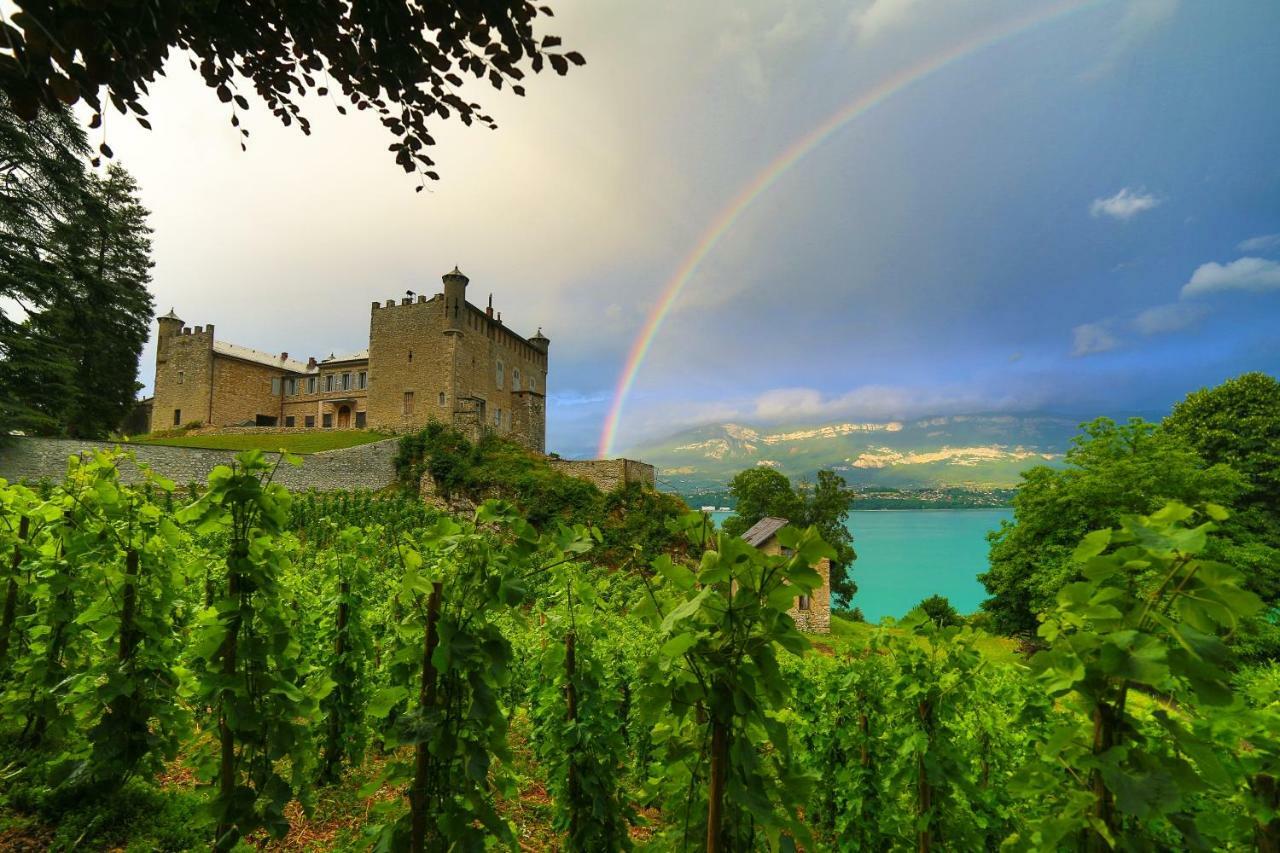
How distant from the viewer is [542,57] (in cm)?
337

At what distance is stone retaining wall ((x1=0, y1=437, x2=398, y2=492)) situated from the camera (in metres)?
19.0

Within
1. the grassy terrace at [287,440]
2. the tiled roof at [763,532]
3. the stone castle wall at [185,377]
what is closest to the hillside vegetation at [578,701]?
the tiled roof at [763,532]

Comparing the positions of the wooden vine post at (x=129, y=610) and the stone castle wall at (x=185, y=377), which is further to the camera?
the stone castle wall at (x=185, y=377)

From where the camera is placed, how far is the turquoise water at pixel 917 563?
196ft

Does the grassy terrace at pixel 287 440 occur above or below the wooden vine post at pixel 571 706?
above

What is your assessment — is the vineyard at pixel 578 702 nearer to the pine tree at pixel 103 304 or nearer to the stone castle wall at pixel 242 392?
the pine tree at pixel 103 304

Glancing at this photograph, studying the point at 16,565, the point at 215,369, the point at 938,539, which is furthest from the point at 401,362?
the point at 938,539

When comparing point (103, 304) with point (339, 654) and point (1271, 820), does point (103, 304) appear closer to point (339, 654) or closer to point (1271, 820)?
point (339, 654)

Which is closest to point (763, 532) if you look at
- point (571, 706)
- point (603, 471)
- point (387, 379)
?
point (603, 471)

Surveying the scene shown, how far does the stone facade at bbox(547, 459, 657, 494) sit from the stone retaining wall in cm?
955

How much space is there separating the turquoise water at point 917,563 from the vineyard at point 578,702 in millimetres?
33241

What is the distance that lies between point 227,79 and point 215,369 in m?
43.9

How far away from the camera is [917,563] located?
261 ft

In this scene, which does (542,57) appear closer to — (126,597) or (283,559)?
(283,559)
